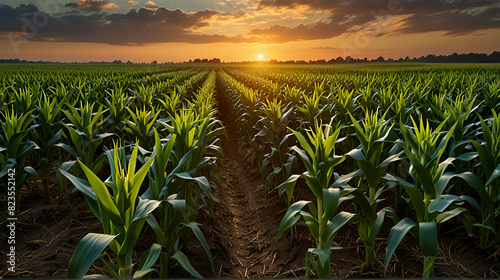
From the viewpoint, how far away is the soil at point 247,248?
2992 mm

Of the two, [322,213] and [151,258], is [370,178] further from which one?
[151,258]

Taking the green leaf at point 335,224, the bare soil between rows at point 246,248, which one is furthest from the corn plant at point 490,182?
the green leaf at point 335,224

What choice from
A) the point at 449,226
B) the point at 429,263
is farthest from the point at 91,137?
the point at 449,226

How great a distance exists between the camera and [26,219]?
3783 millimetres

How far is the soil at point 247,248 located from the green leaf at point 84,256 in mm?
1259

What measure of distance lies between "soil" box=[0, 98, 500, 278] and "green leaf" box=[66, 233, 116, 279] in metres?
1.26

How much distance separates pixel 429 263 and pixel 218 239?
7.13 ft

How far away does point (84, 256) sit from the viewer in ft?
5.54

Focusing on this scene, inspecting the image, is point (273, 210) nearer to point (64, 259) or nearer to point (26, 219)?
point (64, 259)

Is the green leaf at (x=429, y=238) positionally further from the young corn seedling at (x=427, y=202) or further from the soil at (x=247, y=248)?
the soil at (x=247, y=248)

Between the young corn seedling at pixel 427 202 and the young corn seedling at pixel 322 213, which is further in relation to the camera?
the young corn seedling at pixel 322 213

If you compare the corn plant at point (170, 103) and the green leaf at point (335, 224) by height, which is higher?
the corn plant at point (170, 103)

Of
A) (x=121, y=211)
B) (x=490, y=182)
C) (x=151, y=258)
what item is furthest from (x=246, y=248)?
(x=490, y=182)

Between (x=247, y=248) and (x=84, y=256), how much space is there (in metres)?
2.35
